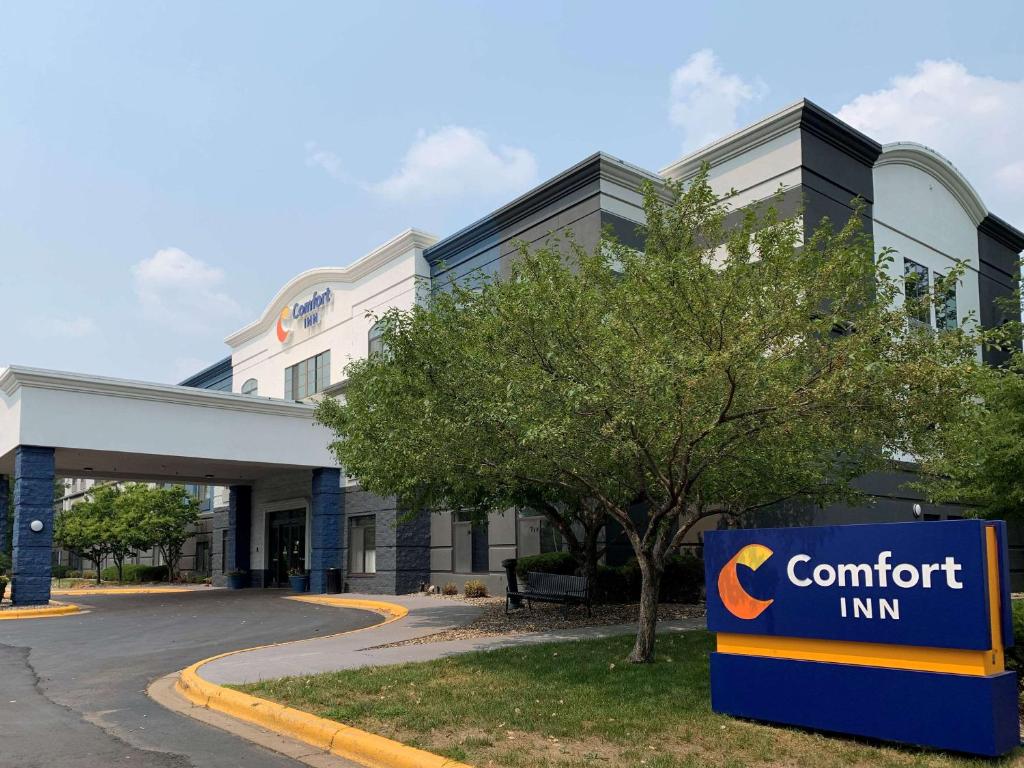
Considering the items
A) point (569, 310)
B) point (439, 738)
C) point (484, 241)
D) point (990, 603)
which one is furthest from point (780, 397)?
point (484, 241)

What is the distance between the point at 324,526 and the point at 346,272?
30.2 feet

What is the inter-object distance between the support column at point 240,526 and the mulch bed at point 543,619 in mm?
20555

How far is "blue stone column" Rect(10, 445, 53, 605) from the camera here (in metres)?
24.6

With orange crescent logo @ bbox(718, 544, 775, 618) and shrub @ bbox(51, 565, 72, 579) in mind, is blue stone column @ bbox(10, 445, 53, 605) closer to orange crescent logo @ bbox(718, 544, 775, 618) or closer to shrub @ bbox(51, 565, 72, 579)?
orange crescent logo @ bbox(718, 544, 775, 618)

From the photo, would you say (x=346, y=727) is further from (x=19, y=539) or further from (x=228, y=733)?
(x=19, y=539)

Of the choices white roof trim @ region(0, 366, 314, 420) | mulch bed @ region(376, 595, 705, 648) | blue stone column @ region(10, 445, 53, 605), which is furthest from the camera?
white roof trim @ region(0, 366, 314, 420)

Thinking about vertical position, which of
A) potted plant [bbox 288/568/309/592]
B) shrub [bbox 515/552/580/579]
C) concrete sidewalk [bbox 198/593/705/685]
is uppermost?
shrub [bbox 515/552/580/579]

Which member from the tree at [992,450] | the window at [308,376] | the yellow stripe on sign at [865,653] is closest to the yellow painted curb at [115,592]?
the window at [308,376]

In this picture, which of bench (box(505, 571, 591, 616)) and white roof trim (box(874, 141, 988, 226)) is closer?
bench (box(505, 571, 591, 616))

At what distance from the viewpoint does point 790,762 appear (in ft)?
23.2

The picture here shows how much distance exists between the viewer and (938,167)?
2680 centimetres

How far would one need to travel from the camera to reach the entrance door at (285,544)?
114 feet

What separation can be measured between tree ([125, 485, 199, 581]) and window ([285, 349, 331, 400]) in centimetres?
1091

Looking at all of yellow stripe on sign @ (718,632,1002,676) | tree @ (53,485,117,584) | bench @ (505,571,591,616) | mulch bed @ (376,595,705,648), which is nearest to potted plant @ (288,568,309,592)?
mulch bed @ (376,595,705,648)
